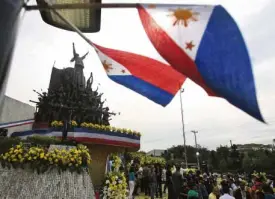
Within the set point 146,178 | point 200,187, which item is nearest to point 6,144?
point 200,187

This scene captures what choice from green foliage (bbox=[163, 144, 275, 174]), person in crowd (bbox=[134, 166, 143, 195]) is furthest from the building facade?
green foliage (bbox=[163, 144, 275, 174])

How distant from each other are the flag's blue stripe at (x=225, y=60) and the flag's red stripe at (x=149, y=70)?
2.13 feet

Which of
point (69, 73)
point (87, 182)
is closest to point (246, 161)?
point (69, 73)

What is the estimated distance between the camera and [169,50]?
2.39 metres

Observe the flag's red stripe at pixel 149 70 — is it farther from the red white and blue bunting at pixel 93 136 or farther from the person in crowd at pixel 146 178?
the red white and blue bunting at pixel 93 136

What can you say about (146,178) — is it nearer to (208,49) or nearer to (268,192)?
(268,192)

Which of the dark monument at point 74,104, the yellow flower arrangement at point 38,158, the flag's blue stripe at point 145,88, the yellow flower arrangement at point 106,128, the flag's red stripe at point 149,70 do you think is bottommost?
the yellow flower arrangement at point 38,158

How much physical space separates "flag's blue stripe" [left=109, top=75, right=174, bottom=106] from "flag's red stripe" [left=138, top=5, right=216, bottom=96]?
1.85 ft

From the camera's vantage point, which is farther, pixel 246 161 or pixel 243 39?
pixel 246 161

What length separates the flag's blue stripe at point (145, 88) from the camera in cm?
292

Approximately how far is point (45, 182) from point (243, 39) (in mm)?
6756

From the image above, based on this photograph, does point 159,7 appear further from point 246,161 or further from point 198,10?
point 246,161

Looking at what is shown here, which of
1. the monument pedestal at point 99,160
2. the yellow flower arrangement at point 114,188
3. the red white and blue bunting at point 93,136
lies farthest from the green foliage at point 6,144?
the monument pedestal at point 99,160

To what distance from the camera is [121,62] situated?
2.76m
